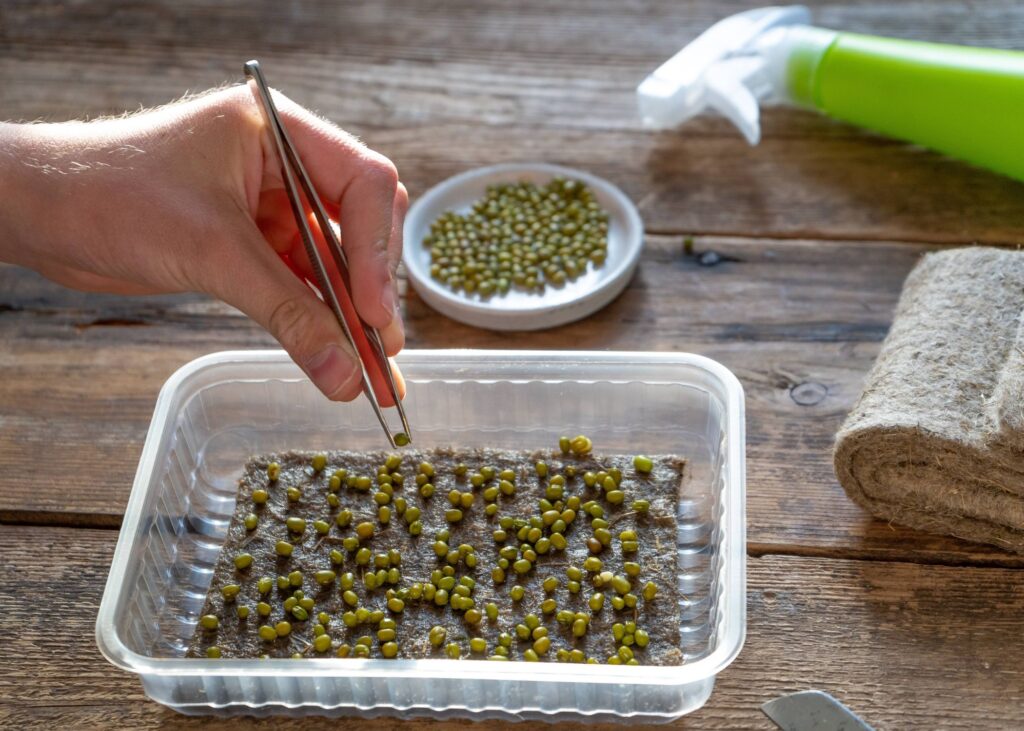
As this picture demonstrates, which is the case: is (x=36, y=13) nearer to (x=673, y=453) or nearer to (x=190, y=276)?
(x=190, y=276)

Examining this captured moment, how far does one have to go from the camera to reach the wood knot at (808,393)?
1.34 meters

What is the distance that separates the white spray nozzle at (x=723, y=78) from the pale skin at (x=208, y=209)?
2.25 feet

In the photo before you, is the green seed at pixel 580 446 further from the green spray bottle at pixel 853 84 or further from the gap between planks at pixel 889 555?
the green spray bottle at pixel 853 84

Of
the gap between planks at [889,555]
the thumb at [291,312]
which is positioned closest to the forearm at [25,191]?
the thumb at [291,312]

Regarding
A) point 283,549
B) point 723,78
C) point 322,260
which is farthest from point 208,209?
point 723,78

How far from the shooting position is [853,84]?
1.66m

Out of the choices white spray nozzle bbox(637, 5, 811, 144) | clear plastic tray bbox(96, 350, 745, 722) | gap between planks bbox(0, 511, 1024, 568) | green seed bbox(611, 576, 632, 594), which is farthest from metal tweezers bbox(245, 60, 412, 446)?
white spray nozzle bbox(637, 5, 811, 144)

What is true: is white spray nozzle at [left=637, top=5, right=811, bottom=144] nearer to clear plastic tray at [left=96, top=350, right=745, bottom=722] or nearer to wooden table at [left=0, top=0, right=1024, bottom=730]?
wooden table at [left=0, top=0, right=1024, bottom=730]

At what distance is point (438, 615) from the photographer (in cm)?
109

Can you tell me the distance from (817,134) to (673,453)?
0.72 m

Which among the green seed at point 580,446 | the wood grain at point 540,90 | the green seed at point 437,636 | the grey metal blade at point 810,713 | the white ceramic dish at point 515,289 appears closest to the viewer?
the grey metal blade at point 810,713

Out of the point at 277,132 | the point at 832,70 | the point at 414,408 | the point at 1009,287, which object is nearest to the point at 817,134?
the point at 832,70

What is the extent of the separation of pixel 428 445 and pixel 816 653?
468mm

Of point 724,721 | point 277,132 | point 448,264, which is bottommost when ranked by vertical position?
point 724,721
